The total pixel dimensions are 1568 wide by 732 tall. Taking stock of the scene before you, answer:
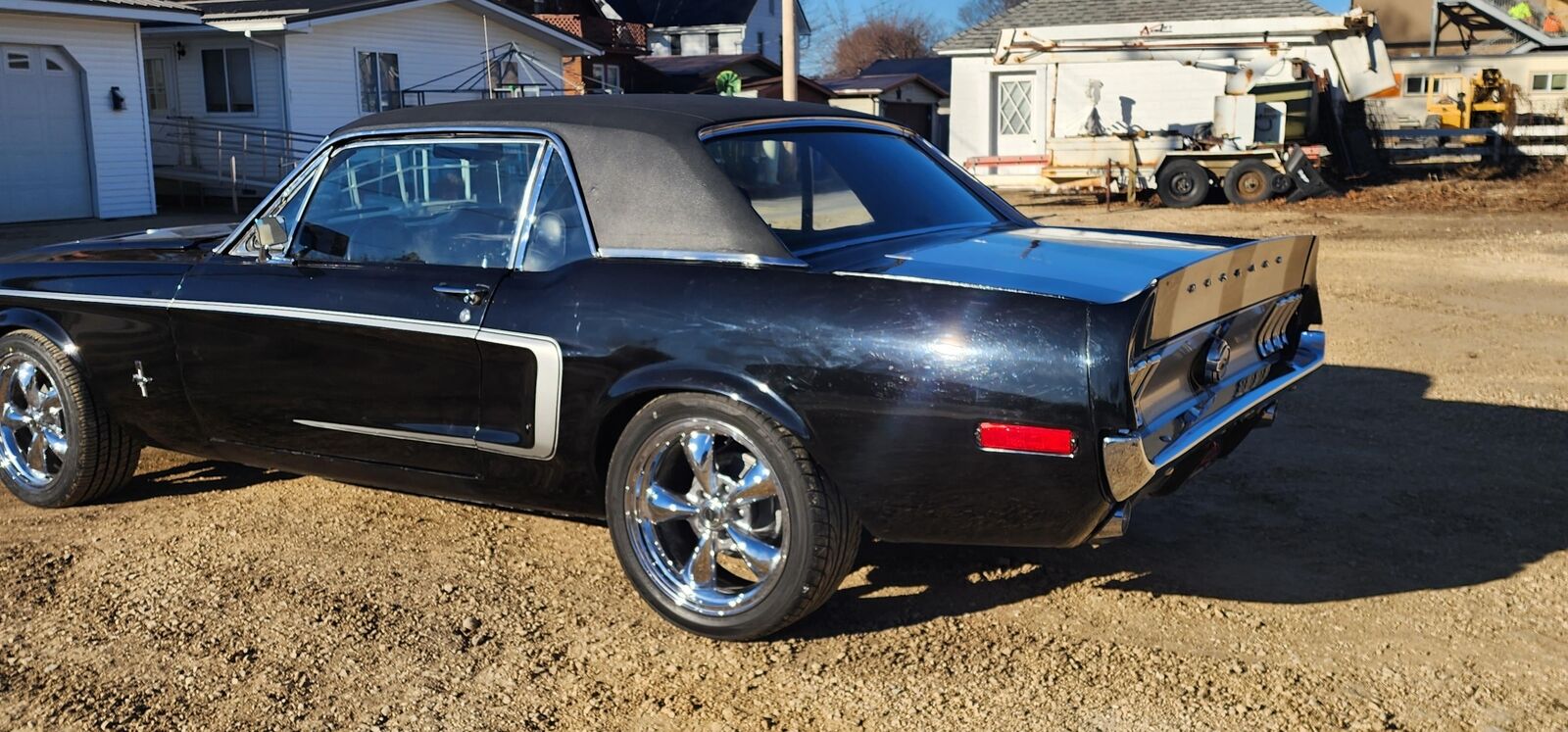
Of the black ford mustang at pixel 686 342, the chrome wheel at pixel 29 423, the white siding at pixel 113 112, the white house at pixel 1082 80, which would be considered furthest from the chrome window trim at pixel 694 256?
the white house at pixel 1082 80

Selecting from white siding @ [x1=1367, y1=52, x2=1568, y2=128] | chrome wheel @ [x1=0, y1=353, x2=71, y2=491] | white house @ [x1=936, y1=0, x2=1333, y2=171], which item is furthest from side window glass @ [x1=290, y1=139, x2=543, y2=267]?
white siding @ [x1=1367, y1=52, x2=1568, y2=128]

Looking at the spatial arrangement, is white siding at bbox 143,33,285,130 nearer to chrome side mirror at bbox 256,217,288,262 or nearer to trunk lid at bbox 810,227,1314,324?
chrome side mirror at bbox 256,217,288,262

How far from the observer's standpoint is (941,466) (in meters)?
3.43

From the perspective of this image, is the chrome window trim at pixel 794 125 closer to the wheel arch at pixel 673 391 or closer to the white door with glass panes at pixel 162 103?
the wheel arch at pixel 673 391

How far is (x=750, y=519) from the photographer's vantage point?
12.3ft

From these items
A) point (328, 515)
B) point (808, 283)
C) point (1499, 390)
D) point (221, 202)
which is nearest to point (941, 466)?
point (808, 283)

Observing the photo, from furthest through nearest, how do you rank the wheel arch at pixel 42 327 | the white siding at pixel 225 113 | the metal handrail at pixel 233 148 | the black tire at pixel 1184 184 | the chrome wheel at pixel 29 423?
1. the white siding at pixel 225 113
2. the metal handrail at pixel 233 148
3. the black tire at pixel 1184 184
4. the chrome wheel at pixel 29 423
5. the wheel arch at pixel 42 327

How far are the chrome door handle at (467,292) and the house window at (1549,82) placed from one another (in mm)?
29941

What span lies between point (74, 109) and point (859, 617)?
20688mm

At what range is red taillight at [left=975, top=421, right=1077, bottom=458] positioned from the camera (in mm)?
3291

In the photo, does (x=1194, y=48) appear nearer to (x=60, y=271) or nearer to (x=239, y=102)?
(x=239, y=102)

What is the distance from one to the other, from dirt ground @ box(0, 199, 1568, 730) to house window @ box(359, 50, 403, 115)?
72.1 feet

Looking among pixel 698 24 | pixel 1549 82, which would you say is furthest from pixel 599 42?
pixel 1549 82

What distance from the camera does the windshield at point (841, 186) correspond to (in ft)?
13.3
